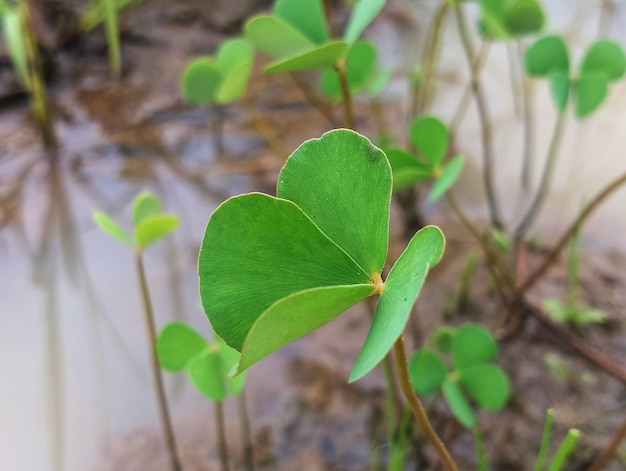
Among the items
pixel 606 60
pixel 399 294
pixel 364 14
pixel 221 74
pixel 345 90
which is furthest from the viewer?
pixel 221 74

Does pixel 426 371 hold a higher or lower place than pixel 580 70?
lower

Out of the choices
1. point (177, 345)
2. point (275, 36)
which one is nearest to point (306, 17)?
point (275, 36)

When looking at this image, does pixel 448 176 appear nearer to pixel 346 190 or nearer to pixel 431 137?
pixel 431 137

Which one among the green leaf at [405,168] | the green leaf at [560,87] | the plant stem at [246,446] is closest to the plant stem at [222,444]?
the plant stem at [246,446]

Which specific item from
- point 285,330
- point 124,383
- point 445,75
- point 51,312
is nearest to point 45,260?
point 51,312

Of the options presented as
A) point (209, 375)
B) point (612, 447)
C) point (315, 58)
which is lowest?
point (612, 447)

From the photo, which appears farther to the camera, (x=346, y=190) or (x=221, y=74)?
(x=221, y=74)

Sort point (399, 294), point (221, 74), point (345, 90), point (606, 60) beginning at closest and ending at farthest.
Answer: point (399, 294), point (345, 90), point (606, 60), point (221, 74)
